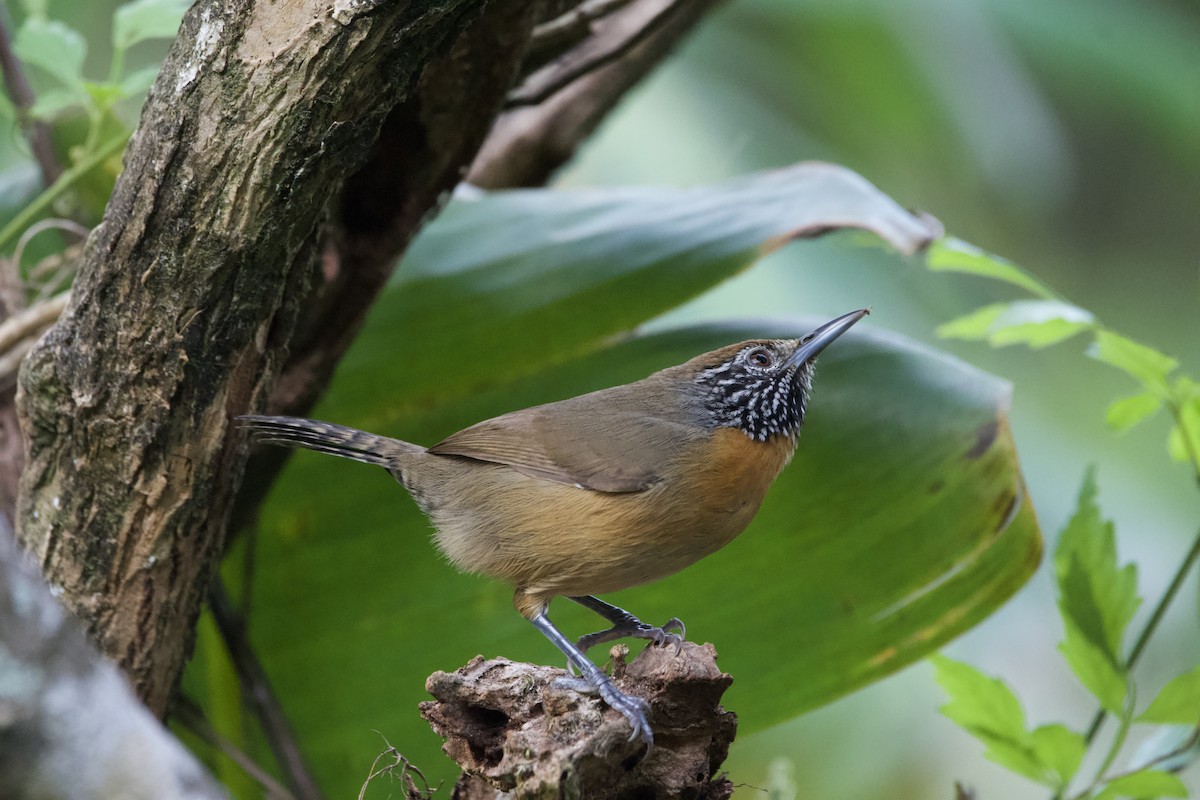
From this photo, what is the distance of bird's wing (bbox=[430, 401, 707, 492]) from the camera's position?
239 centimetres

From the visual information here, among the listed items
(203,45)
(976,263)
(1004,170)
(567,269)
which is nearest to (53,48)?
(203,45)

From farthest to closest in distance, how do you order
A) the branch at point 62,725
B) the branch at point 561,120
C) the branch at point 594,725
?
the branch at point 561,120
the branch at point 594,725
the branch at point 62,725

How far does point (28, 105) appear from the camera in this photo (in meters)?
3.20

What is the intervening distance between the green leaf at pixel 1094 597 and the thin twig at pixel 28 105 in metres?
3.11

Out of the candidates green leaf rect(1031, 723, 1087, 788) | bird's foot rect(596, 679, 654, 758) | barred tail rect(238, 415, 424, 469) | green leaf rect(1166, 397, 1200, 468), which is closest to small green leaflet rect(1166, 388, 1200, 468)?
green leaf rect(1166, 397, 1200, 468)

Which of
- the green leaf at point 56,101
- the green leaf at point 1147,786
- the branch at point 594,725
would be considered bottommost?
the green leaf at point 1147,786

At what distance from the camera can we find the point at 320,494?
→ 3.06 m

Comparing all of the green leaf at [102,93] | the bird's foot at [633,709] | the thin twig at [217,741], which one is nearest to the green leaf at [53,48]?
the green leaf at [102,93]

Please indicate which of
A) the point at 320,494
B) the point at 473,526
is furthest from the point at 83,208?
the point at 473,526

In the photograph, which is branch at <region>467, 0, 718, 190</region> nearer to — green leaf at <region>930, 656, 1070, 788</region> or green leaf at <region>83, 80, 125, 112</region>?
green leaf at <region>83, 80, 125, 112</region>

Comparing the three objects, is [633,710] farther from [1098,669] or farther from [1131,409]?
[1131,409]

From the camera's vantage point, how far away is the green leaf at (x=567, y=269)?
300cm

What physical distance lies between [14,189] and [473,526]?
2015 millimetres

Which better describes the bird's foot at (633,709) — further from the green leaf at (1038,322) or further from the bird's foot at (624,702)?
the green leaf at (1038,322)
